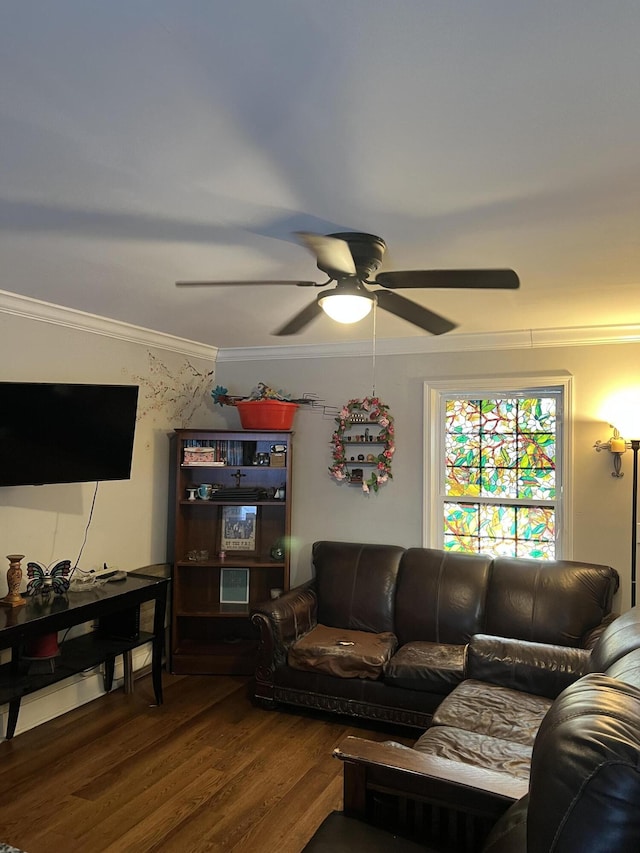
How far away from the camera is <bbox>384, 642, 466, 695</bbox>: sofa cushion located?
3.34 m

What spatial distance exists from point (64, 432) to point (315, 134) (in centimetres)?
230

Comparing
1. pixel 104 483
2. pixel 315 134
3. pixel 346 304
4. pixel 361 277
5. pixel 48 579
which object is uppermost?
pixel 315 134

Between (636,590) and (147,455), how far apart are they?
10.9ft

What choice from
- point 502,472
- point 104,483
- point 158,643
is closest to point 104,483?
point 104,483

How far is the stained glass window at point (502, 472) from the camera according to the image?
4.10 metres

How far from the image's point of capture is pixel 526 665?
307cm

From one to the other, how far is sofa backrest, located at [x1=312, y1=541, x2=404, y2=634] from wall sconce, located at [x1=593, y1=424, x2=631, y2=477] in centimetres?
145

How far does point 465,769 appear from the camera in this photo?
1902mm

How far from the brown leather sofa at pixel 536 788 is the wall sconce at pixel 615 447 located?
150 centimetres

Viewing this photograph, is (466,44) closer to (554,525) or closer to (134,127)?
(134,127)

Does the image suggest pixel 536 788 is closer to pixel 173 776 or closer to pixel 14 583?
pixel 173 776

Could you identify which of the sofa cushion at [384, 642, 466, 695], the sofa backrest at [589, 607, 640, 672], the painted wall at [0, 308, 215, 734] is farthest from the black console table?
the sofa backrest at [589, 607, 640, 672]

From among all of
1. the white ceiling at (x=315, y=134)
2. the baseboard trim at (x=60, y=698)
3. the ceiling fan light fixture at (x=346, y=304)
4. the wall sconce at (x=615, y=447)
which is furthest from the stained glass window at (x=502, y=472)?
the baseboard trim at (x=60, y=698)

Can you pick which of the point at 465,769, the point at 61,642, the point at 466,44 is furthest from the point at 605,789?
the point at 61,642
